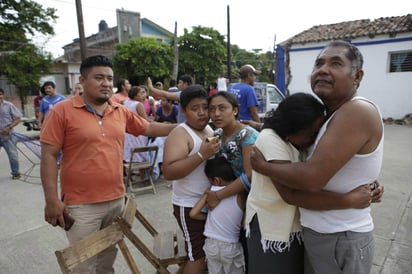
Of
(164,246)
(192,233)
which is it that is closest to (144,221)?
(164,246)

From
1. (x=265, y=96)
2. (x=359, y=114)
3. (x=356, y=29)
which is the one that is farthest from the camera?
(x=356, y=29)

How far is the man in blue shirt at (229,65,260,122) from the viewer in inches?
192

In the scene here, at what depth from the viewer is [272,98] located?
357 inches

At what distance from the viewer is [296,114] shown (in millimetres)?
1347

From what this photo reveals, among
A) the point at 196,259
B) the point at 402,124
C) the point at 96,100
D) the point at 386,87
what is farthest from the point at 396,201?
the point at 386,87

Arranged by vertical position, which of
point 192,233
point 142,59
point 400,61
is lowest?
point 192,233

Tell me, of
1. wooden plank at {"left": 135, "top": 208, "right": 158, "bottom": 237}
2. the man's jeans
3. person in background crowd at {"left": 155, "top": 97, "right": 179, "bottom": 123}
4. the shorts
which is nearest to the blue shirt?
the man's jeans

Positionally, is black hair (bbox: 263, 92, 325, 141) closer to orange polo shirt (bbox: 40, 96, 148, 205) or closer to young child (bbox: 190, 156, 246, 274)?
young child (bbox: 190, 156, 246, 274)

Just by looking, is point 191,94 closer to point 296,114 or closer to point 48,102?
point 296,114

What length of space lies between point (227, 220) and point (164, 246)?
0.78 m

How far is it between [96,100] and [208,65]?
2064 centimetres

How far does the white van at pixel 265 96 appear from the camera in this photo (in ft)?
27.8

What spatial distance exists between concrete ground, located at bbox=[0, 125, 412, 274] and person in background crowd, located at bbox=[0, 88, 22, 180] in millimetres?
352

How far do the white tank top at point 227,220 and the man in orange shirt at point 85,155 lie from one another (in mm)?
810
